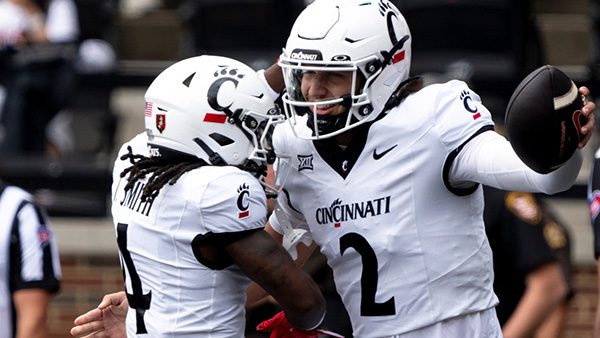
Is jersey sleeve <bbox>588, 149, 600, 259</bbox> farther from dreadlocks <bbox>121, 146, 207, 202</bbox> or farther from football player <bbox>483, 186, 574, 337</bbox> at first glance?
dreadlocks <bbox>121, 146, 207, 202</bbox>

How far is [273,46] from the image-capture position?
9914 mm

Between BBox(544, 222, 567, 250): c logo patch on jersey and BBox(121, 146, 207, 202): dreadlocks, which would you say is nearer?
BBox(121, 146, 207, 202): dreadlocks

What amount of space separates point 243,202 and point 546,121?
895mm

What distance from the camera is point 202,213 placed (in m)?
3.95

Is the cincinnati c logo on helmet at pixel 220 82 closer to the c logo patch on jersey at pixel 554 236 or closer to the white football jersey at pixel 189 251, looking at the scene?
the white football jersey at pixel 189 251

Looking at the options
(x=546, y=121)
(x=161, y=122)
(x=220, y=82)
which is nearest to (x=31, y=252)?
(x=161, y=122)

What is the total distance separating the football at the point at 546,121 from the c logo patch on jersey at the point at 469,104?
30 cm

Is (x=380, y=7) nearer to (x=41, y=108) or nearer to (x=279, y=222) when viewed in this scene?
(x=279, y=222)

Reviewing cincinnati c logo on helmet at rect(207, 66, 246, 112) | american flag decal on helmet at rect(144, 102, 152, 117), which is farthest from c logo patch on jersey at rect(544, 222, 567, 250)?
american flag decal on helmet at rect(144, 102, 152, 117)

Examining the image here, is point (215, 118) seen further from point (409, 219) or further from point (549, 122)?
point (549, 122)

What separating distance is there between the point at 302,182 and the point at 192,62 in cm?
49

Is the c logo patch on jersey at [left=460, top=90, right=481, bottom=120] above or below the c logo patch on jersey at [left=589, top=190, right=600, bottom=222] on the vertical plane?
above

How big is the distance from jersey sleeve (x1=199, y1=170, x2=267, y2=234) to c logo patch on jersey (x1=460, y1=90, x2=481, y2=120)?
2.13 feet

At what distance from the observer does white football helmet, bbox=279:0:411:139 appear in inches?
158
